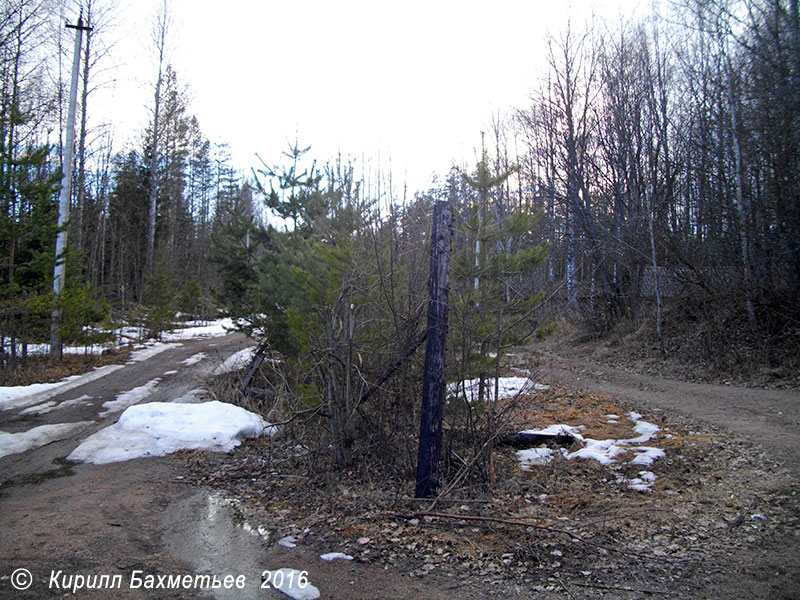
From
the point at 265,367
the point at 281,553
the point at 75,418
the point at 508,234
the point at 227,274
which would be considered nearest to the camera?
the point at 281,553

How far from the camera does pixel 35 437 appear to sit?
785 centimetres

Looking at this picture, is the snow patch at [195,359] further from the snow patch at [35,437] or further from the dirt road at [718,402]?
the dirt road at [718,402]

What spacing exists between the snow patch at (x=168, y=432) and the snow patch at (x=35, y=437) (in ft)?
2.03

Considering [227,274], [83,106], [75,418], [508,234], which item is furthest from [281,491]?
[83,106]

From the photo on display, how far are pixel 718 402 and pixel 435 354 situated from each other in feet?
24.1

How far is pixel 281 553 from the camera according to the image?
4.26 metres

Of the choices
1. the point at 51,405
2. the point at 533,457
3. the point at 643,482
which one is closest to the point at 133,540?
the point at 533,457

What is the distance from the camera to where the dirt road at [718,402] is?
6848 millimetres

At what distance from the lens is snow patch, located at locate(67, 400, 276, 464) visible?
7230 millimetres

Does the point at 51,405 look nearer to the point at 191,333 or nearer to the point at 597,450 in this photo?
the point at 597,450

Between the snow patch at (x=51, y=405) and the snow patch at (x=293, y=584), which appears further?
the snow patch at (x=51, y=405)

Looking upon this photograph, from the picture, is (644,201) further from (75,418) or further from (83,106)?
(83,106)

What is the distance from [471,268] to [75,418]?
7468mm

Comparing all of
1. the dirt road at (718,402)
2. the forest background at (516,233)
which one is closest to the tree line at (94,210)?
the forest background at (516,233)
